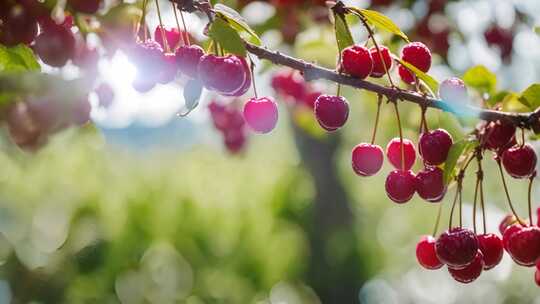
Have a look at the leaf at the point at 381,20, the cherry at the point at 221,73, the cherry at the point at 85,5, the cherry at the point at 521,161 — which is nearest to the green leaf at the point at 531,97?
the cherry at the point at 521,161

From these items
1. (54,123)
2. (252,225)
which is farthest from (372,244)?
(54,123)

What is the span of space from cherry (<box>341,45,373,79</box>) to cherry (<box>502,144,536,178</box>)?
0.38 meters

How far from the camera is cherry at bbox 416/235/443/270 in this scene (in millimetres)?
1877

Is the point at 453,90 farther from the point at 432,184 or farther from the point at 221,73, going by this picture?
the point at 221,73

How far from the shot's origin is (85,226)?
332 inches

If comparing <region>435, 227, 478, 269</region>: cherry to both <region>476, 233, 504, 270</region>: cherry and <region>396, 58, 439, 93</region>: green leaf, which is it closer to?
<region>476, 233, 504, 270</region>: cherry

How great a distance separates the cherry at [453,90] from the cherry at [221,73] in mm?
418

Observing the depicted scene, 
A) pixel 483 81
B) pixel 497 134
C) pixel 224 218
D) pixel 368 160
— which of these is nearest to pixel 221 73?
pixel 368 160

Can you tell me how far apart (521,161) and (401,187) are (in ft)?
0.86

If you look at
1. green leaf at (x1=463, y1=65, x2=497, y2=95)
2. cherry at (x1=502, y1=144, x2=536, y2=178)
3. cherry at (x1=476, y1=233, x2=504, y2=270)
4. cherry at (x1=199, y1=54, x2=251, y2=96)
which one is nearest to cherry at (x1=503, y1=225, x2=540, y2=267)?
cherry at (x1=476, y1=233, x2=504, y2=270)

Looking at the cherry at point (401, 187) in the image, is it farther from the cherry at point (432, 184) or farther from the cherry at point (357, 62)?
the cherry at point (357, 62)

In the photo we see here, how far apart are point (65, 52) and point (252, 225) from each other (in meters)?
8.12

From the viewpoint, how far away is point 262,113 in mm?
1703

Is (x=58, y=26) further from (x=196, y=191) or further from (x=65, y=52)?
(x=196, y=191)
